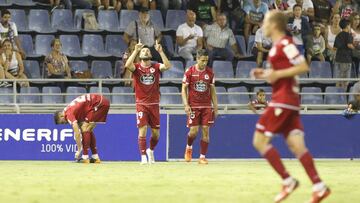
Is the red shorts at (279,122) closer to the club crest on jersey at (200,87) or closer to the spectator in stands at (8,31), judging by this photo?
the club crest on jersey at (200,87)

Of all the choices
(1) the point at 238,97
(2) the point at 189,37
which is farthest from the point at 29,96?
(1) the point at 238,97

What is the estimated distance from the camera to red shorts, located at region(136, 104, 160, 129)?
19.6m

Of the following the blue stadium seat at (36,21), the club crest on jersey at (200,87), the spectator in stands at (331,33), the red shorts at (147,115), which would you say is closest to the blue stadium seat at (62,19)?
the blue stadium seat at (36,21)

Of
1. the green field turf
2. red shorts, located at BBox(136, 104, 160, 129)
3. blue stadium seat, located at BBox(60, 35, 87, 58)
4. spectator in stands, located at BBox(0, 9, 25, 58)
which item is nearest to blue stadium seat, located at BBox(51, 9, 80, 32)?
blue stadium seat, located at BBox(60, 35, 87, 58)

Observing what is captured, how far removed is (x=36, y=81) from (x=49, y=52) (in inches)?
80.8

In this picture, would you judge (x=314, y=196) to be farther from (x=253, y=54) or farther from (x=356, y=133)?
(x=253, y=54)

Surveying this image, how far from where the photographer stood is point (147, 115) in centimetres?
1973

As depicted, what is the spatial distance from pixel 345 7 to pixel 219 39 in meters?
4.41

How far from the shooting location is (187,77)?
20.2 m

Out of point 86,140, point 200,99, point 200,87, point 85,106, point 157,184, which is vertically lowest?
point 86,140

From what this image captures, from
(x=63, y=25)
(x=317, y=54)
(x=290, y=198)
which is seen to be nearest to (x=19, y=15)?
(x=63, y=25)

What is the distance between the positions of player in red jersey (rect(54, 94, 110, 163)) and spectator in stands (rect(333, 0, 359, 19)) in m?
8.56

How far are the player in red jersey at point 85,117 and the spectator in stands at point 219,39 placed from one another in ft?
16.0

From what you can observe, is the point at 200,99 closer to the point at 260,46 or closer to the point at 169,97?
the point at 169,97
